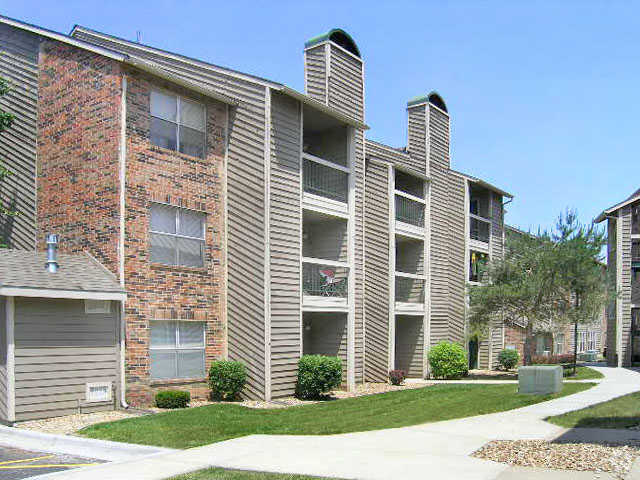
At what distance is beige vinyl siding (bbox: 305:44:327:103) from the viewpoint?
22172mm

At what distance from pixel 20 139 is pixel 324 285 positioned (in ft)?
32.5

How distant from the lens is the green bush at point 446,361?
26.4 meters

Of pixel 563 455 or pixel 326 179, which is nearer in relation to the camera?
pixel 563 455

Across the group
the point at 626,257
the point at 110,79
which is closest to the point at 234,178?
the point at 110,79

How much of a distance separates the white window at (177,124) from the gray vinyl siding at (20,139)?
13.0 ft

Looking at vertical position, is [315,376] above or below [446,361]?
above

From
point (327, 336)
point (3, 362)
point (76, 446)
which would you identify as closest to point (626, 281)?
point (327, 336)

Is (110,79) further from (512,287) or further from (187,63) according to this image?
(512,287)

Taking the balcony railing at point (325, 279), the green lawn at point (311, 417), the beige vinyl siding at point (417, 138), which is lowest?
the green lawn at point (311, 417)

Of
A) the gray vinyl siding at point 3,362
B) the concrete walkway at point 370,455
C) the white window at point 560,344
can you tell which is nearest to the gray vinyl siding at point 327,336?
the concrete walkway at point 370,455

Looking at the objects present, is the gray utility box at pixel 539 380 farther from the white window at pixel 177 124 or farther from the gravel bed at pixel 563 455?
the white window at pixel 177 124

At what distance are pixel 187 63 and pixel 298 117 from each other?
11.9 ft

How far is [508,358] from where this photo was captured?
106ft

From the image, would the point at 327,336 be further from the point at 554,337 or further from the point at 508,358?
the point at 554,337
